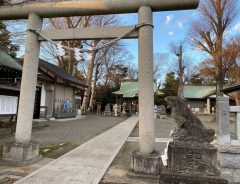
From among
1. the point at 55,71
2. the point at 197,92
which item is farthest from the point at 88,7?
the point at 197,92

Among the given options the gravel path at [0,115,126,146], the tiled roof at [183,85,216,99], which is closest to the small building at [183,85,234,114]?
the tiled roof at [183,85,216,99]

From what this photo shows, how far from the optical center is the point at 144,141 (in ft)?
17.3

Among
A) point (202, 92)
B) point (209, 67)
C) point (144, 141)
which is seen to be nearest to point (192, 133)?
point (144, 141)

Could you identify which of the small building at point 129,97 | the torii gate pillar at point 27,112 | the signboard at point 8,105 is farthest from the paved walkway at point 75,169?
the small building at point 129,97

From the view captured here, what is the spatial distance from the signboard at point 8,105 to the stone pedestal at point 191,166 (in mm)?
6530

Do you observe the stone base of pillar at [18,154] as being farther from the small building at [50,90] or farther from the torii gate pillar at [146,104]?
the small building at [50,90]

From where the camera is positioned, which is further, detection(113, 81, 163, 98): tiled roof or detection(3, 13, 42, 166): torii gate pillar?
detection(113, 81, 163, 98): tiled roof

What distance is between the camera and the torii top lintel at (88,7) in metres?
5.48

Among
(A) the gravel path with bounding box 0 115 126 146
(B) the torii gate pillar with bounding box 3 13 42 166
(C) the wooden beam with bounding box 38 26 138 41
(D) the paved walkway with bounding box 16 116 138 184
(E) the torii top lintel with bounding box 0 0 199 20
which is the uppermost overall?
(E) the torii top lintel with bounding box 0 0 199 20

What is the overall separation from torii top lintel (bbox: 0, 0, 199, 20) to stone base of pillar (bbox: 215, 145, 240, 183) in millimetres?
3593

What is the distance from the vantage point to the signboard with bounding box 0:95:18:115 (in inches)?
319

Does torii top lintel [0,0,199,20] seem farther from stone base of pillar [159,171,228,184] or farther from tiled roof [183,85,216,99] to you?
tiled roof [183,85,216,99]

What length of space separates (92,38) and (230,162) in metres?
4.66

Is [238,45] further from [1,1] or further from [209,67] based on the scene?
[1,1]
